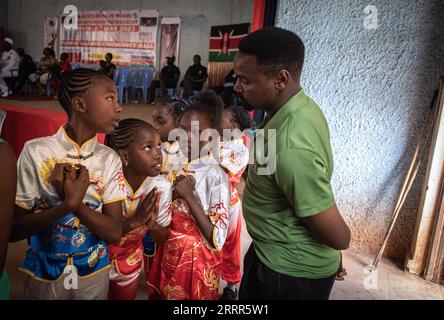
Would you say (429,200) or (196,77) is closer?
(429,200)

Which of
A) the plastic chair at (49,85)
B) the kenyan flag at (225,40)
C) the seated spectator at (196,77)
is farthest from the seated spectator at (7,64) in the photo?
the kenyan flag at (225,40)

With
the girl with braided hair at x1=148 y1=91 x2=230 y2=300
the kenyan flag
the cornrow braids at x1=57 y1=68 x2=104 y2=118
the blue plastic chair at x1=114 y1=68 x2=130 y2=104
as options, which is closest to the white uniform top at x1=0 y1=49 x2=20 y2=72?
the blue plastic chair at x1=114 y1=68 x2=130 y2=104

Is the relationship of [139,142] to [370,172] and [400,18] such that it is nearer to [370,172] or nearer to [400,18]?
[370,172]

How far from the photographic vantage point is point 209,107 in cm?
208

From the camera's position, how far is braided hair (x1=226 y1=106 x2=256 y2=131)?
262cm

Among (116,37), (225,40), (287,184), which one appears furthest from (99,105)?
(116,37)

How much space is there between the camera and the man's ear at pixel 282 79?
1.08m

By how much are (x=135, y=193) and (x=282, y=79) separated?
92 centimetres

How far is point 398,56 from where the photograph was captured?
9.67 feet

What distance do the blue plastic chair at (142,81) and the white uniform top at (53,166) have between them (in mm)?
10117

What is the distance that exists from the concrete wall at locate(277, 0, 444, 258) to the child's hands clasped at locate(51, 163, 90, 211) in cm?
255

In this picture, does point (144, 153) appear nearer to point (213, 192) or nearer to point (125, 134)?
point (125, 134)

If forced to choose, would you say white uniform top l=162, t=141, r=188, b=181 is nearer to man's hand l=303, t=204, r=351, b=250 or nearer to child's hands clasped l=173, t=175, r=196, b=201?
child's hands clasped l=173, t=175, r=196, b=201

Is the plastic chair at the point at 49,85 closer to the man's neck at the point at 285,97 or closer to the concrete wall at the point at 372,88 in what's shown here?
the concrete wall at the point at 372,88
